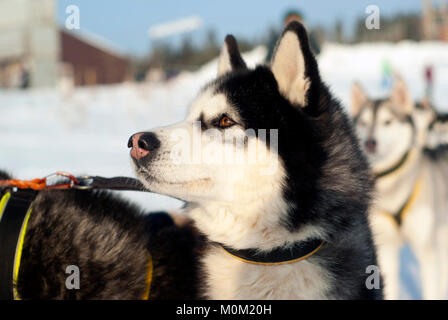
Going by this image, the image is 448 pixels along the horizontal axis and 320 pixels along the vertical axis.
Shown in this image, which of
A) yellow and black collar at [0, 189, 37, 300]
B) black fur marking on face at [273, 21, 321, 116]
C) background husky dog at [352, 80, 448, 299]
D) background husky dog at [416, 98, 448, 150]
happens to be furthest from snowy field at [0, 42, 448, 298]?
background husky dog at [416, 98, 448, 150]

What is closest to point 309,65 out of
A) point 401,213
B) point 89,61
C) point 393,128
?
point 401,213

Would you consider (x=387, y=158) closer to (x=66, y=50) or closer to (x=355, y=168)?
(x=355, y=168)

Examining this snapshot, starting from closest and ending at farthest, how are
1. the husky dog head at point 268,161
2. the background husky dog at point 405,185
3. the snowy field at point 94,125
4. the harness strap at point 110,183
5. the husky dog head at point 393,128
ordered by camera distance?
1. the husky dog head at point 268,161
2. the harness strap at point 110,183
3. the background husky dog at point 405,185
4. the husky dog head at point 393,128
5. the snowy field at point 94,125

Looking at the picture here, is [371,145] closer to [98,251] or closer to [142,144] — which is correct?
[142,144]

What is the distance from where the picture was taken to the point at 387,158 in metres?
3.32

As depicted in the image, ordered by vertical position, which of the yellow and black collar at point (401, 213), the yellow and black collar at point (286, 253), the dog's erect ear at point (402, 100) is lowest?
the yellow and black collar at point (286, 253)

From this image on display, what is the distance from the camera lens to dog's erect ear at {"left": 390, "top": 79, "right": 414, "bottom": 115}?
335cm

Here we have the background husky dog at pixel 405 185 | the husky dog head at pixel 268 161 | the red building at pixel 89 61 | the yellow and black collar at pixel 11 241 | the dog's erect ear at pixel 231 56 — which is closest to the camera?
the yellow and black collar at pixel 11 241

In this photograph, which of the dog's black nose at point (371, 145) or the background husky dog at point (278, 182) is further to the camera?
the dog's black nose at point (371, 145)

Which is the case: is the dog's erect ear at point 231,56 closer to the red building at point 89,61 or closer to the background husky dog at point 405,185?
the background husky dog at point 405,185

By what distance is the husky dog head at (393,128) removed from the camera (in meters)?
3.32

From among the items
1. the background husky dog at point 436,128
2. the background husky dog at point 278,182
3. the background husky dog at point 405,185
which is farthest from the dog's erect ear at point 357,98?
the background husky dog at point 278,182

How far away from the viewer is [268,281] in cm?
138

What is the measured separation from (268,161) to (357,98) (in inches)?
102
